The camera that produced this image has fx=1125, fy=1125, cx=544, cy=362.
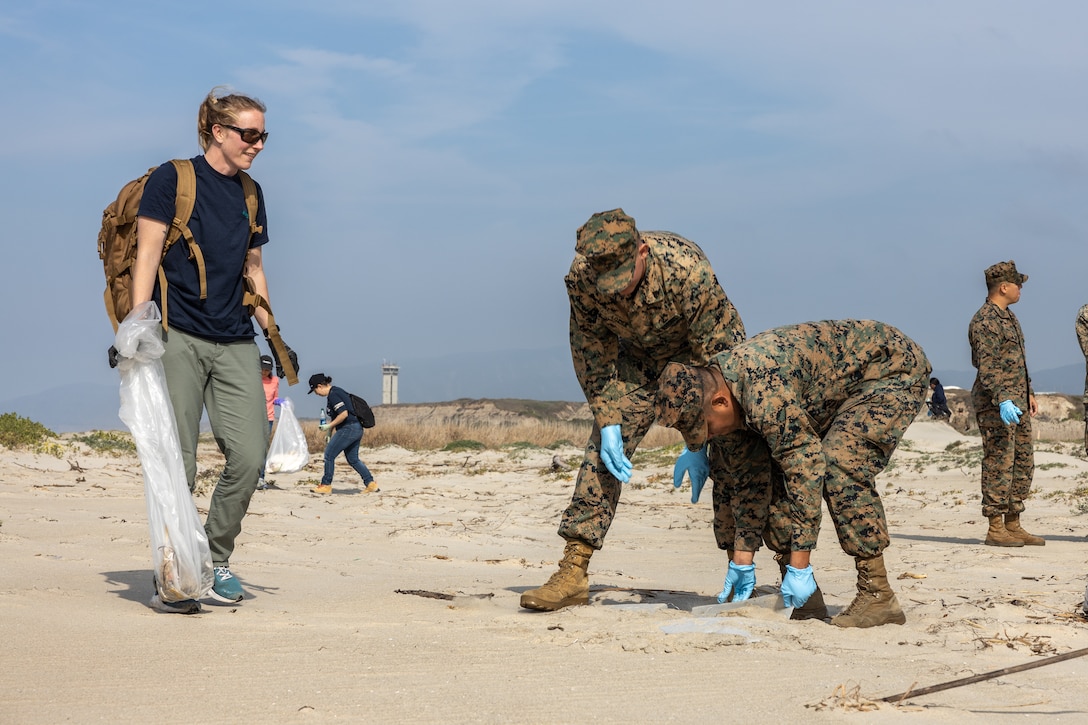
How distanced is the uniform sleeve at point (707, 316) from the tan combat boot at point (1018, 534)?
488 cm

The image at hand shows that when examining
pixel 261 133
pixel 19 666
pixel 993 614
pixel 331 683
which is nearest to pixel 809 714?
pixel 331 683

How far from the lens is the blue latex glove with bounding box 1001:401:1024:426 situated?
8.79m

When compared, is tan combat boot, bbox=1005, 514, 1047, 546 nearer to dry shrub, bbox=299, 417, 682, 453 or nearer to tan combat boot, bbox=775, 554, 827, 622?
tan combat boot, bbox=775, 554, 827, 622

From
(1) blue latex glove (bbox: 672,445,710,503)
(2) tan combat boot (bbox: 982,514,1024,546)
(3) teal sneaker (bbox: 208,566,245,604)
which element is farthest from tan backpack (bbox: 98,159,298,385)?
(2) tan combat boot (bbox: 982,514,1024,546)

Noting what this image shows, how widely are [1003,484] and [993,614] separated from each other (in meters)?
4.09

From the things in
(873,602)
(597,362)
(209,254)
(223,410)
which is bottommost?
(873,602)

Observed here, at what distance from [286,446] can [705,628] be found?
33.0 ft

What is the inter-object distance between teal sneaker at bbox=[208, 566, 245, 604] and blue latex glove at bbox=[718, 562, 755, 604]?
2.33 m

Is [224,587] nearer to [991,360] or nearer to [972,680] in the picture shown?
[972,680]

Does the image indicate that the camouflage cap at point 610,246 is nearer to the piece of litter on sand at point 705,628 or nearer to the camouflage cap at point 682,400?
the camouflage cap at point 682,400

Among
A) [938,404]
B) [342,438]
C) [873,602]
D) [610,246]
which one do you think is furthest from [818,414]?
[938,404]

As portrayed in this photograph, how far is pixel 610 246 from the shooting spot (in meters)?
4.65

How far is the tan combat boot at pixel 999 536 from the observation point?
8.89 m

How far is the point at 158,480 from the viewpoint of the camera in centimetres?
495
